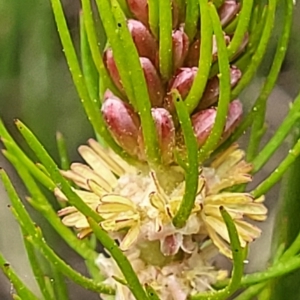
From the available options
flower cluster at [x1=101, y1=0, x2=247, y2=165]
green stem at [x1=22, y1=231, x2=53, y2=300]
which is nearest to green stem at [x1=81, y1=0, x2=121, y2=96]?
flower cluster at [x1=101, y1=0, x2=247, y2=165]

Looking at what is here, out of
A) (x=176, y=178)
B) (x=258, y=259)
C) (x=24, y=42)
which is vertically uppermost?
(x=24, y=42)

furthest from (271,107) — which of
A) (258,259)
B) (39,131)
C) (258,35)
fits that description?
(258,35)

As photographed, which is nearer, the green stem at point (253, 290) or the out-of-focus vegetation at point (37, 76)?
the green stem at point (253, 290)

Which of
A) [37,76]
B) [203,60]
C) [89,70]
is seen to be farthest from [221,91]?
[37,76]

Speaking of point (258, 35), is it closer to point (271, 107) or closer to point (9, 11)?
point (9, 11)

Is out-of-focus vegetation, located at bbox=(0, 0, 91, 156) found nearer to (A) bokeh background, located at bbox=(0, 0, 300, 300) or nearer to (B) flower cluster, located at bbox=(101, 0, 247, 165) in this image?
(A) bokeh background, located at bbox=(0, 0, 300, 300)

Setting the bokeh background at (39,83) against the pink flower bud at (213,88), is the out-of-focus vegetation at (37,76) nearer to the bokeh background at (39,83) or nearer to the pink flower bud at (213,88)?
the bokeh background at (39,83)

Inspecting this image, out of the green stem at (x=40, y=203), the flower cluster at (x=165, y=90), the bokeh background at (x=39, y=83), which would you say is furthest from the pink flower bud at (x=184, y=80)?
the bokeh background at (x=39, y=83)

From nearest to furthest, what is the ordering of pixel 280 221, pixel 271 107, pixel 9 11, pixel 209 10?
pixel 209 10, pixel 280 221, pixel 9 11, pixel 271 107
